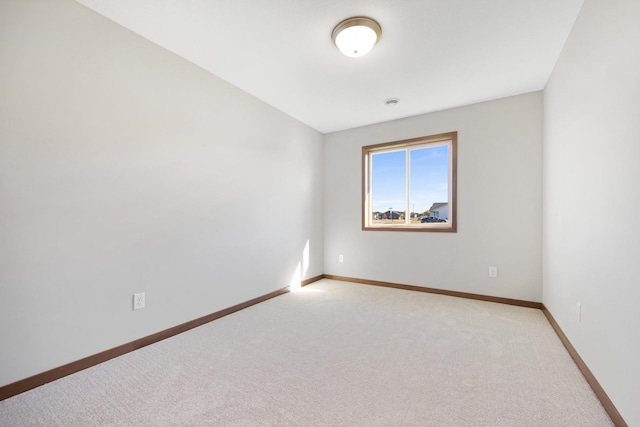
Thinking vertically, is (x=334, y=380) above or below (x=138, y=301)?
below

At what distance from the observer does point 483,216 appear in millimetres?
3189

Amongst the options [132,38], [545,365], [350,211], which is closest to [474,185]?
[350,211]

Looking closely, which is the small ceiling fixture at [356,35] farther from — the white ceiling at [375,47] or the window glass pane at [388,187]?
the window glass pane at [388,187]

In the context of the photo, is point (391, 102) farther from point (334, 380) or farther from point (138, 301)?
point (138, 301)

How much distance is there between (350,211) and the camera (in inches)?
163

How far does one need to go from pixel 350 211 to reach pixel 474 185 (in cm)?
169

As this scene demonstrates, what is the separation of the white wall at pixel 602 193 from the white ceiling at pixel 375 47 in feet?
1.19

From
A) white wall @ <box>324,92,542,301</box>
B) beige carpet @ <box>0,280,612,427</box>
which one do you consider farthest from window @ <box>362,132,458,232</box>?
beige carpet @ <box>0,280,612,427</box>

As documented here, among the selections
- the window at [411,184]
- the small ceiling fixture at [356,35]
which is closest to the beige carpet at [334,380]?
the window at [411,184]

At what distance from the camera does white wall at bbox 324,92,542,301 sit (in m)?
2.95

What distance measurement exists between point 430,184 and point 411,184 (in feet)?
0.83

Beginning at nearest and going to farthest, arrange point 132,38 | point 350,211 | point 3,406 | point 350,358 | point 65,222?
point 3,406 → point 65,222 → point 350,358 → point 132,38 → point 350,211

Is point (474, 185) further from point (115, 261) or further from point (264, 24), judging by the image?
point (115, 261)

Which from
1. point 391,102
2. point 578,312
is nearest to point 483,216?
point 578,312
